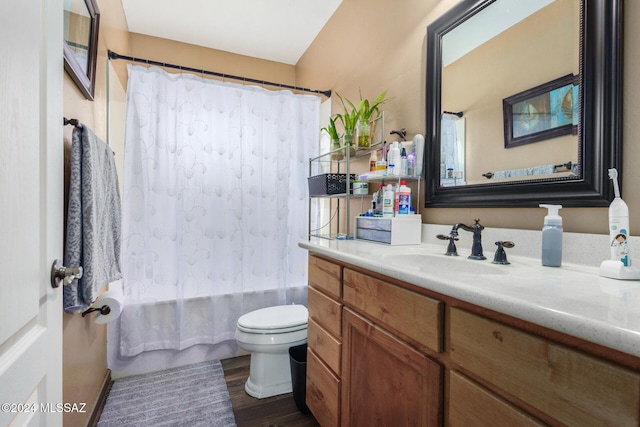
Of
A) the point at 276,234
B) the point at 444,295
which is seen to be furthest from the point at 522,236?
the point at 276,234

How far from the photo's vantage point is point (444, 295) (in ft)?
2.59

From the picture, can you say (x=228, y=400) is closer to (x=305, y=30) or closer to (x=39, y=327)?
(x=39, y=327)

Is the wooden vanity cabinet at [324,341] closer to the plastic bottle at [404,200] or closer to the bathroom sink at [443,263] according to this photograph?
the bathroom sink at [443,263]

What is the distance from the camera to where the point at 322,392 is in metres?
1.39

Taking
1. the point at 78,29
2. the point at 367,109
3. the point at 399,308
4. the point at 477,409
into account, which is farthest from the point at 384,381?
the point at 78,29

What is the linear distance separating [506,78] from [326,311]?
1.17m

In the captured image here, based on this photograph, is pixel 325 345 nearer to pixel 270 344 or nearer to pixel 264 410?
pixel 270 344

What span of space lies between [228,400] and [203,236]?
1048 millimetres

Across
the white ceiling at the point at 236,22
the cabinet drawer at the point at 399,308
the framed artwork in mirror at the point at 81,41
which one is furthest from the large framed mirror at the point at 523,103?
the framed artwork in mirror at the point at 81,41

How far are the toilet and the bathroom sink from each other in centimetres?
90

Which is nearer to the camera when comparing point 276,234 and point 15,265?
point 15,265

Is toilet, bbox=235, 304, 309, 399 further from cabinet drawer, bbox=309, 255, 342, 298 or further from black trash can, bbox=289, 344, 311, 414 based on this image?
cabinet drawer, bbox=309, 255, 342, 298

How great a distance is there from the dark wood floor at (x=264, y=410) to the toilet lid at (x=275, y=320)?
0.41 m

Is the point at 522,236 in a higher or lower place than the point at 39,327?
higher
